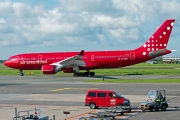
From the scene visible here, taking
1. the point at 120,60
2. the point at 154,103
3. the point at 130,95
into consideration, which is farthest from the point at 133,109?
the point at 120,60

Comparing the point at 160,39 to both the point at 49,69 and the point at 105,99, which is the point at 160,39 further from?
the point at 105,99

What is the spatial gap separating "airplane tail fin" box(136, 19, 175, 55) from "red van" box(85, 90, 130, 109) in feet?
153

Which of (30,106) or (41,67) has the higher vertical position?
(41,67)

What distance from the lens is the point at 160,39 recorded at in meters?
82.6

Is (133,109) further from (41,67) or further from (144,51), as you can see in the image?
(41,67)

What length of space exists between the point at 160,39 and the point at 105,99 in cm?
4832

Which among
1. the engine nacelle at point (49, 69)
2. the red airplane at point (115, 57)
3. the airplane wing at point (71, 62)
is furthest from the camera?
the red airplane at point (115, 57)

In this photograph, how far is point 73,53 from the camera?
86.8 meters

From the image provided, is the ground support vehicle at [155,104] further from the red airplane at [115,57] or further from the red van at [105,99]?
the red airplane at [115,57]

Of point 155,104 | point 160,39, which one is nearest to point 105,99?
point 155,104

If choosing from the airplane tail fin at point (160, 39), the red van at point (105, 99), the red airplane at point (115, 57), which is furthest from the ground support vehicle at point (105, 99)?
the airplane tail fin at point (160, 39)

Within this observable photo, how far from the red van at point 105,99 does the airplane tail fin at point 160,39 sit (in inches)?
1833

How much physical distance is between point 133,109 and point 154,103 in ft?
6.34

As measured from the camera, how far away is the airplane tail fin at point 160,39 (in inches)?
3250
